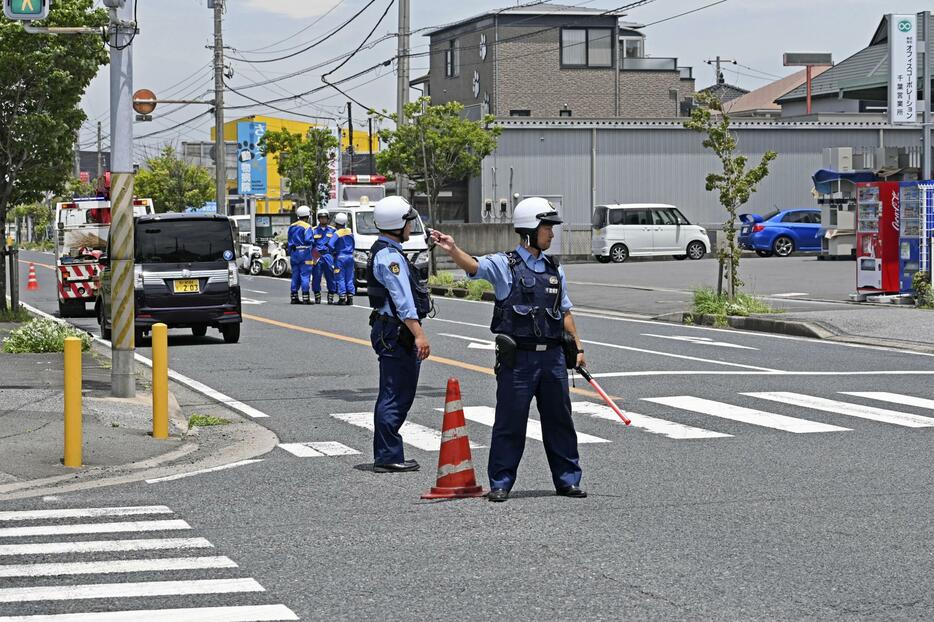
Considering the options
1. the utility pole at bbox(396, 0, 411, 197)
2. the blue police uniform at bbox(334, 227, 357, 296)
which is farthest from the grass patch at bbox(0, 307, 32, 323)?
the utility pole at bbox(396, 0, 411, 197)

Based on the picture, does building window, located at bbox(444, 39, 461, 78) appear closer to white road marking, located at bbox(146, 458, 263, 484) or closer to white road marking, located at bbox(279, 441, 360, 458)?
white road marking, located at bbox(279, 441, 360, 458)

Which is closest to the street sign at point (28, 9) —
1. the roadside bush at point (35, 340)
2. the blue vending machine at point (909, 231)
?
the roadside bush at point (35, 340)

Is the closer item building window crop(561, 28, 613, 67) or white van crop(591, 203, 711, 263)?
white van crop(591, 203, 711, 263)

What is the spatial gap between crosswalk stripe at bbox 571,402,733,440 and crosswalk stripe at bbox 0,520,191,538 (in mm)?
4705

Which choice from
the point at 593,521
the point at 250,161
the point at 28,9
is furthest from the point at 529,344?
the point at 250,161

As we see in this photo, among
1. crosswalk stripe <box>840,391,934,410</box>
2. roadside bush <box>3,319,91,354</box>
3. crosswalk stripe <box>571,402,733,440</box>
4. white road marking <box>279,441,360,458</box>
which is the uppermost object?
roadside bush <box>3,319,91,354</box>

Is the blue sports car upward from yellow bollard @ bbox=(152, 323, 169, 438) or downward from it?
upward

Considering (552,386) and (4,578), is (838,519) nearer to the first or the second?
(552,386)

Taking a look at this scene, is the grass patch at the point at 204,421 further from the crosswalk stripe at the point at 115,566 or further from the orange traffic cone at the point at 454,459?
the crosswalk stripe at the point at 115,566

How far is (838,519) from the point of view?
7.94m

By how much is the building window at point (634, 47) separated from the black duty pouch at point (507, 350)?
6730cm

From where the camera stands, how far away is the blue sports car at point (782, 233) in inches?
1941

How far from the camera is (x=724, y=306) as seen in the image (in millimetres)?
24062

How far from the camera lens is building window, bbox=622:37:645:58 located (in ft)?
243
